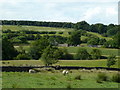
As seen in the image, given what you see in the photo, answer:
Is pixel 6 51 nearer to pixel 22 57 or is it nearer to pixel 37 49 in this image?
pixel 22 57

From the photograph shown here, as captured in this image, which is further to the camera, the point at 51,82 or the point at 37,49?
the point at 37,49

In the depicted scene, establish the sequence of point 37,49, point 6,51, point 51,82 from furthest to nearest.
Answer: point 37,49, point 6,51, point 51,82

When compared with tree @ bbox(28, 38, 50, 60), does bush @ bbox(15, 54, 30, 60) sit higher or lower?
lower

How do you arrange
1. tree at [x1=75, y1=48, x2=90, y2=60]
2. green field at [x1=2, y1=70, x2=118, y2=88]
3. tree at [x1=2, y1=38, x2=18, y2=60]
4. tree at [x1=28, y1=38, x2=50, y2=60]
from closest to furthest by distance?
green field at [x1=2, y1=70, x2=118, y2=88] → tree at [x1=2, y1=38, x2=18, y2=60] → tree at [x1=75, y1=48, x2=90, y2=60] → tree at [x1=28, y1=38, x2=50, y2=60]

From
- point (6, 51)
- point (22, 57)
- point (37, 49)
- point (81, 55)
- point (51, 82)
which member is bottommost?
point (22, 57)

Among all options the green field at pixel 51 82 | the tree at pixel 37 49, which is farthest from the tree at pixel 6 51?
the green field at pixel 51 82

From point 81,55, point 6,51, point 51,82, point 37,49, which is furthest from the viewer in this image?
point 37,49

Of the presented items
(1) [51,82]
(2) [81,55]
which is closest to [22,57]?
(2) [81,55]

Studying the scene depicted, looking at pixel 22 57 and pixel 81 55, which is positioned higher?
pixel 81 55

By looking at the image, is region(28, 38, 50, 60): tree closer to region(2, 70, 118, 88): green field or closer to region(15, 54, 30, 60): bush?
region(15, 54, 30, 60): bush

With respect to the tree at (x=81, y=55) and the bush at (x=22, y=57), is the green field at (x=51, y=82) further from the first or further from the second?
the tree at (x=81, y=55)

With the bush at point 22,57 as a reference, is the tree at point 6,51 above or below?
above

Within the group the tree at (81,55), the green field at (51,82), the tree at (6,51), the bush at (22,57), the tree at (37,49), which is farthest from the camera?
the tree at (37,49)

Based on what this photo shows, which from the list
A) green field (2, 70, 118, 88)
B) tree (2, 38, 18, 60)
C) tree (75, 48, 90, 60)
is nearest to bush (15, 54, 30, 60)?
tree (2, 38, 18, 60)
